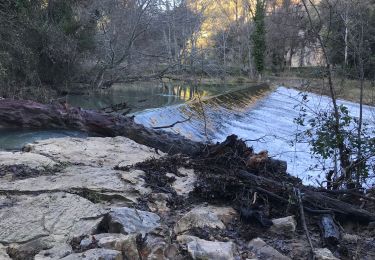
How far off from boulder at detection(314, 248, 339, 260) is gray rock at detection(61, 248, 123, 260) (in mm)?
1549

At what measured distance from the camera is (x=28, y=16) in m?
14.8

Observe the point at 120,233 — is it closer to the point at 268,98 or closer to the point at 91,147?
the point at 91,147

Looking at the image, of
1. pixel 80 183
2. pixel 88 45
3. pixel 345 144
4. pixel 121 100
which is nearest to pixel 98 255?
pixel 80 183

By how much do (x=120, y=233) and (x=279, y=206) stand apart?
1936 millimetres

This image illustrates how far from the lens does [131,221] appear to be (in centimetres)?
355

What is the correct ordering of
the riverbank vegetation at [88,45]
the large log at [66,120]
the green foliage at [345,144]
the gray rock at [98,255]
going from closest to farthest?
the gray rock at [98,255]
the green foliage at [345,144]
the large log at [66,120]
the riverbank vegetation at [88,45]

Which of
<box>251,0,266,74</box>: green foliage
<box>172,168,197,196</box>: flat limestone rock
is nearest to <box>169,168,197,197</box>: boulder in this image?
<box>172,168,197,196</box>: flat limestone rock

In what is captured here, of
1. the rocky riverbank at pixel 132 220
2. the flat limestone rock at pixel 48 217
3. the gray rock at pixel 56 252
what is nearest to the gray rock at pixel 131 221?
the rocky riverbank at pixel 132 220

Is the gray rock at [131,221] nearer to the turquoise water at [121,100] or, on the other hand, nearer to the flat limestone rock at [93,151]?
the flat limestone rock at [93,151]

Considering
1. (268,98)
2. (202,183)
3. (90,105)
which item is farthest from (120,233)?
(268,98)

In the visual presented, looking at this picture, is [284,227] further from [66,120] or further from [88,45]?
[88,45]

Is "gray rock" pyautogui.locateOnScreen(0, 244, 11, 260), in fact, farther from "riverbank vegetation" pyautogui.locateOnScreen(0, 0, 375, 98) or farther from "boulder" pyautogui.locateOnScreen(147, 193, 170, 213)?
"riverbank vegetation" pyautogui.locateOnScreen(0, 0, 375, 98)

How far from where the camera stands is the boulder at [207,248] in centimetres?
322

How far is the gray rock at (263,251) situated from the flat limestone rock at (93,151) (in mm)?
2557
